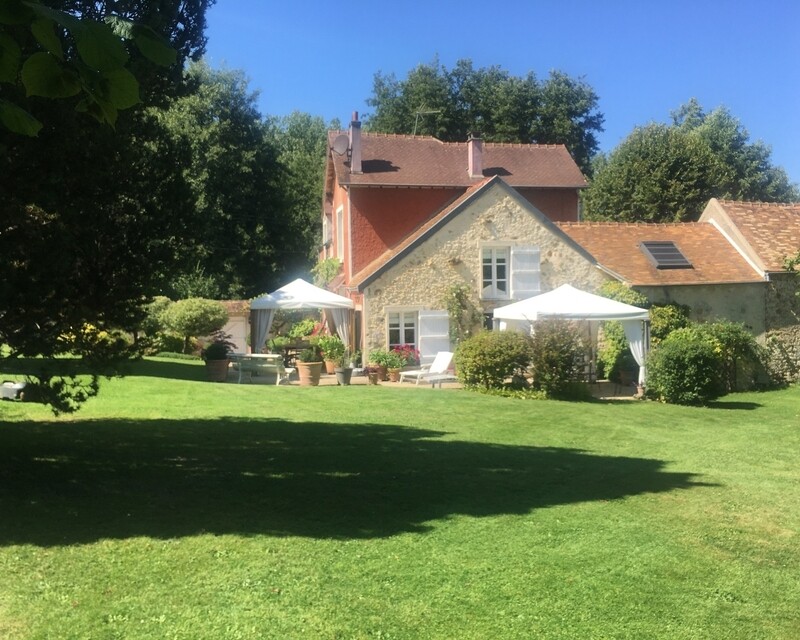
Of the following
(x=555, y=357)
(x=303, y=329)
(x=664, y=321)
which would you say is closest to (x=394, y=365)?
(x=555, y=357)

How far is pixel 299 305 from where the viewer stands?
22297 millimetres

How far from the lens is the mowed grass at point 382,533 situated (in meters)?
4.62

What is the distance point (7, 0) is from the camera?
2014mm

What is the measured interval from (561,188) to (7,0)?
1082 inches

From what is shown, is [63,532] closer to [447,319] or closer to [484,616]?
[484,616]

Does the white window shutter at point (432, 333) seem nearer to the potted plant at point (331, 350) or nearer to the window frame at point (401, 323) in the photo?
the window frame at point (401, 323)

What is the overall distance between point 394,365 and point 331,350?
2188 millimetres

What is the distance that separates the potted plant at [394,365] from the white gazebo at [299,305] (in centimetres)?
204

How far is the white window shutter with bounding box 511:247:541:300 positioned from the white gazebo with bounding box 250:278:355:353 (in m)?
5.01

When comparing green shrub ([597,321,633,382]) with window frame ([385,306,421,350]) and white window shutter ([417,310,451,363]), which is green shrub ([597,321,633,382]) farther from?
window frame ([385,306,421,350])

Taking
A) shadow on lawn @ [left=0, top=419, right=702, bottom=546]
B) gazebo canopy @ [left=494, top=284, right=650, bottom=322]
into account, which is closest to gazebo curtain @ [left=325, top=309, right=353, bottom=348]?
gazebo canopy @ [left=494, top=284, right=650, bottom=322]

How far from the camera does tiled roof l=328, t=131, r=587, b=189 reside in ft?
86.0

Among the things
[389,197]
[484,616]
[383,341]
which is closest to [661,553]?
[484,616]

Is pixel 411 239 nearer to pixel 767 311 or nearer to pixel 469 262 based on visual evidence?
pixel 469 262
